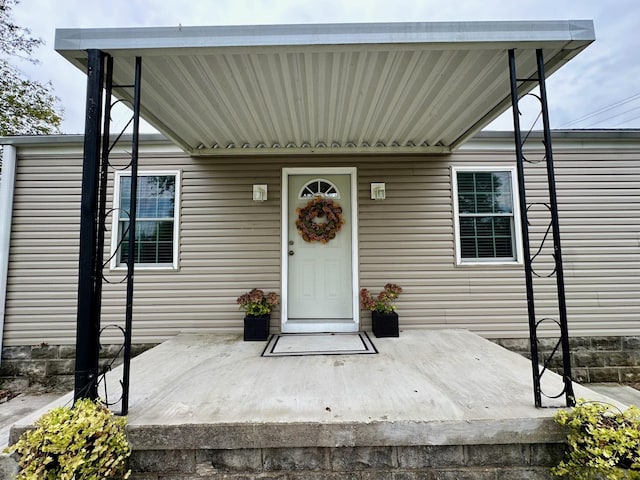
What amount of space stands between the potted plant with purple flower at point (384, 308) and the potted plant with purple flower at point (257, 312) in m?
1.11

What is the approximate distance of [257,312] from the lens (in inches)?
134

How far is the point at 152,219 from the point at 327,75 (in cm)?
291

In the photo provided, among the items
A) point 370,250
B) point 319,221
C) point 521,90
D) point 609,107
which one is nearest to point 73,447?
point 319,221

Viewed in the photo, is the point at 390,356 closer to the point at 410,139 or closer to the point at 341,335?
the point at 341,335

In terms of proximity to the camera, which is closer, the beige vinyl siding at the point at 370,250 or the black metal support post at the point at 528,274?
the black metal support post at the point at 528,274

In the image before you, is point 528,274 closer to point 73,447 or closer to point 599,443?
point 599,443

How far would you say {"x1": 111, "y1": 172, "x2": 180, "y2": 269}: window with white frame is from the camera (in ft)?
12.4

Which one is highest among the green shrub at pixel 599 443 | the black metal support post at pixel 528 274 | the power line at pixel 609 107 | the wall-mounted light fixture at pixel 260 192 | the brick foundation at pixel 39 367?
the power line at pixel 609 107

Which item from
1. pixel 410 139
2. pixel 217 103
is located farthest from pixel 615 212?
pixel 217 103

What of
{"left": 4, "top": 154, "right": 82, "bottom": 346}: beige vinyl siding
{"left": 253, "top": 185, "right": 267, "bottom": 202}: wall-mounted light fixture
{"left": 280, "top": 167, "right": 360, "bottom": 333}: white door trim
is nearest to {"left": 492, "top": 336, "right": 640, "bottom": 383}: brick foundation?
{"left": 280, "top": 167, "right": 360, "bottom": 333}: white door trim

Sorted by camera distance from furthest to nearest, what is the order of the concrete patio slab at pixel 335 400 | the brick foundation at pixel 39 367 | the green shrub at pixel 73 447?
the brick foundation at pixel 39 367
the concrete patio slab at pixel 335 400
the green shrub at pixel 73 447

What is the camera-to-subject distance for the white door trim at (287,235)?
3.68 meters

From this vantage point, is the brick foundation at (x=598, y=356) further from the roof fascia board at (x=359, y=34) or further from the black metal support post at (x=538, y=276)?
the roof fascia board at (x=359, y=34)

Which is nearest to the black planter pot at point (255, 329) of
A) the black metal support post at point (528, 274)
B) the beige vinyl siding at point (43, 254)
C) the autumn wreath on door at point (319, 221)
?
the autumn wreath on door at point (319, 221)
